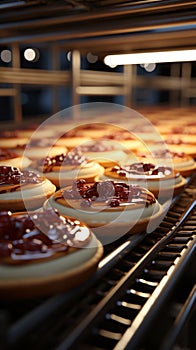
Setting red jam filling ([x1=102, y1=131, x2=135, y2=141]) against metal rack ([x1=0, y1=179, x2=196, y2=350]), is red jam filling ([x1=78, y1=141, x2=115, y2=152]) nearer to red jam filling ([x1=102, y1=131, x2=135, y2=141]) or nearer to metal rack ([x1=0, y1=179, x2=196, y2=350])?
red jam filling ([x1=102, y1=131, x2=135, y2=141])

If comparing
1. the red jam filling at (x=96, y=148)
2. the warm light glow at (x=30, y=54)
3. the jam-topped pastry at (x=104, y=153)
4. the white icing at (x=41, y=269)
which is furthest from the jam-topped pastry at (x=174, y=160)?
the warm light glow at (x=30, y=54)

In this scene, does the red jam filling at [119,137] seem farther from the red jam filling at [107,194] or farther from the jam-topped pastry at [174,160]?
the red jam filling at [107,194]

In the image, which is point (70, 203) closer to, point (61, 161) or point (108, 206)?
point (108, 206)

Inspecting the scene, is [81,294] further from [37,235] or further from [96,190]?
[96,190]

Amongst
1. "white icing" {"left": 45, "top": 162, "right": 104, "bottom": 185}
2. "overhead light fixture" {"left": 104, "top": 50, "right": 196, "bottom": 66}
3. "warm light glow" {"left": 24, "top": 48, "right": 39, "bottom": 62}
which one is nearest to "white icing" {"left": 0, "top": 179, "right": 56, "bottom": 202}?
"white icing" {"left": 45, "top": 162, "right": 104, "bottom": 185}

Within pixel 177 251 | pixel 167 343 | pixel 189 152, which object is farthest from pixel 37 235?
pixel 189 152

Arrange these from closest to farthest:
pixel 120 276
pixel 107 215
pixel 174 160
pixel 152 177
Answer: pixel 120 276, pixel 107 215, pixel 152 177, pixel 174 160

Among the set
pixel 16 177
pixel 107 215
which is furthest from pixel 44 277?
pixel 16 177
